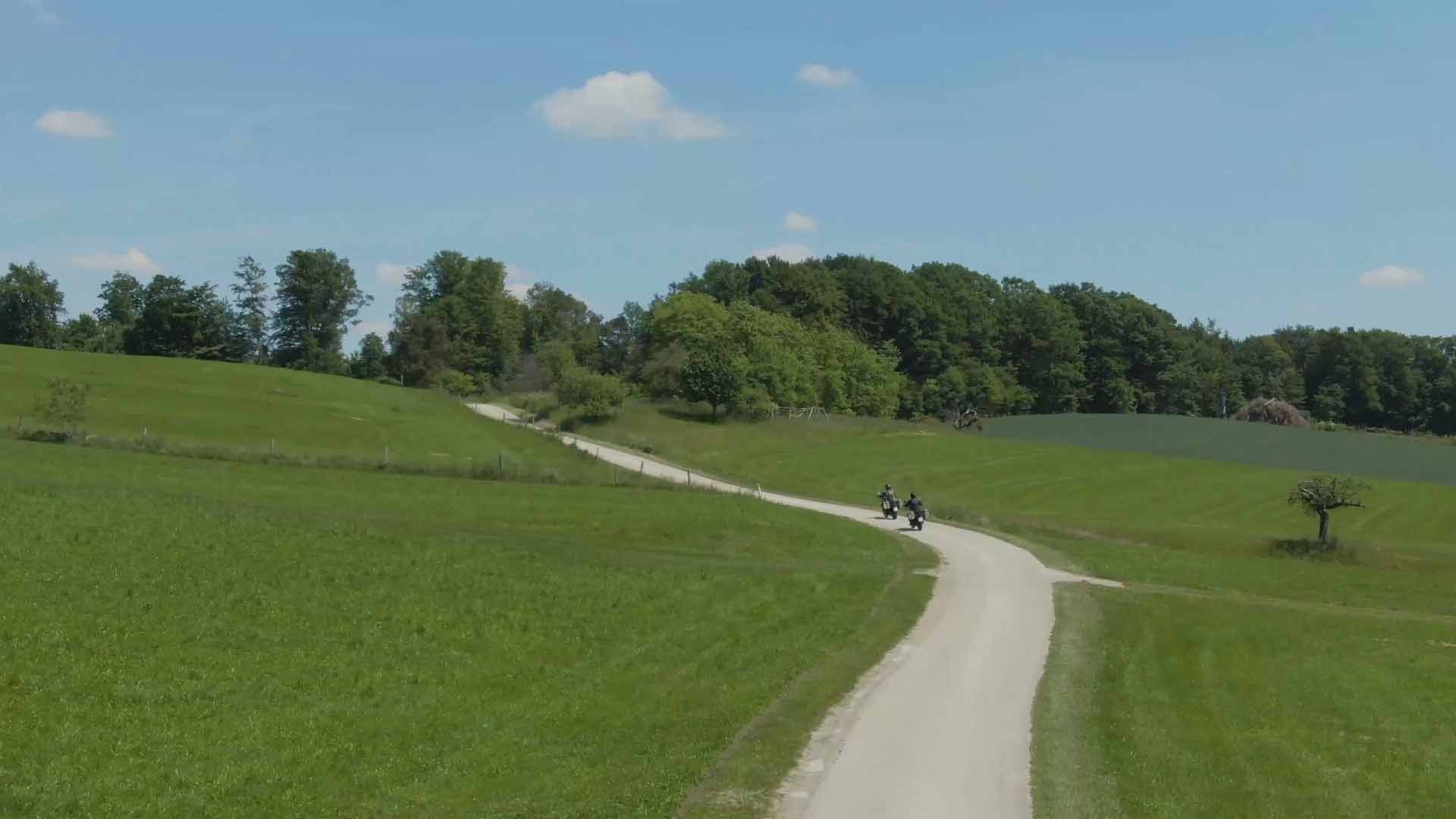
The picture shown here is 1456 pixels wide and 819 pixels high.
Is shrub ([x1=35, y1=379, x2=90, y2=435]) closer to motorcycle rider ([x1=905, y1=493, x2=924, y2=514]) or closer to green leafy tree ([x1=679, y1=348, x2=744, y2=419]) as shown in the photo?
motorcycle rider ([x1=905, y1=493, x2=924, y2=514])

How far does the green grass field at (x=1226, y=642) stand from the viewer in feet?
53.7

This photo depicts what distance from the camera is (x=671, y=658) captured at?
22.5 m

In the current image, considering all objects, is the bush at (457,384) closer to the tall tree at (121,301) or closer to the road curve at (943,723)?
the tall tree at (121,301)

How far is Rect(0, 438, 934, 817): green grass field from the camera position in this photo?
583 inches

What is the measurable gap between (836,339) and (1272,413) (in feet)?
154

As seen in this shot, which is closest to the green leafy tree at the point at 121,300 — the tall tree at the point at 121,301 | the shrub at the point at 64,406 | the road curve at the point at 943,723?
the tall tree at the point at 121,301

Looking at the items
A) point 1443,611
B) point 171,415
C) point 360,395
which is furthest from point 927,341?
point 1443,611

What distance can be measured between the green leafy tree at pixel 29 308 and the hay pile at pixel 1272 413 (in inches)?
5099

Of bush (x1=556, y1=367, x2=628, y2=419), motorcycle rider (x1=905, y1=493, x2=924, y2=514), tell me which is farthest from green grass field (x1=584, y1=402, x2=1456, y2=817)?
bush (x1=556, y1=367, x2=628, y2=419)

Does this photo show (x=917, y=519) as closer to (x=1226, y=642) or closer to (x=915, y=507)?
(x=915, y=507)

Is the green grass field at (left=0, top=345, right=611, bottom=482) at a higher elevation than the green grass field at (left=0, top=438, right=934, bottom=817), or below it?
higher

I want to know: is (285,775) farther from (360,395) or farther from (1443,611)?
(360,395)

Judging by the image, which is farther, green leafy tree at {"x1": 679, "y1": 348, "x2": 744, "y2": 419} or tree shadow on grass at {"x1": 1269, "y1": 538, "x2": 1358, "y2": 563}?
green leafy tree at {"x1": 679, "y1": 348, "x2": 744, "y2": 419}

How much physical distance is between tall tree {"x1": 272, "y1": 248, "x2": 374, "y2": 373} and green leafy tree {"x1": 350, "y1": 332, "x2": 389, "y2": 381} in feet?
8.33
